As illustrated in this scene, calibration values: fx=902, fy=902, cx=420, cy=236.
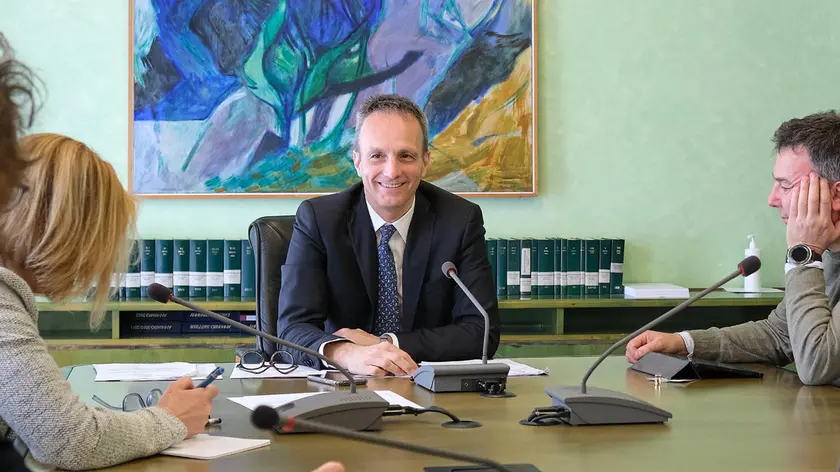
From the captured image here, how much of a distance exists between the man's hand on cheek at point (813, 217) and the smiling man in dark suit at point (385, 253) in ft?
2.78

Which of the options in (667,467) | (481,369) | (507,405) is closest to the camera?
(667,467)

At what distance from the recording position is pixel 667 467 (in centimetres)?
127

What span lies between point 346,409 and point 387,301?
3.75ft

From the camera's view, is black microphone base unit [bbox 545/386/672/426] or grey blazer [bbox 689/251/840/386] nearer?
black microphone base unit [bbox 545/386/672/426]

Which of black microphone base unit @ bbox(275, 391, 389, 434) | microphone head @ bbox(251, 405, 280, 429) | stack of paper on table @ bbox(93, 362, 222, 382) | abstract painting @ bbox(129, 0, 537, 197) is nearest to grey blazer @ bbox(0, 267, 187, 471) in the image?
black microphone base unit @ bbox(275, 391, 389, 434)

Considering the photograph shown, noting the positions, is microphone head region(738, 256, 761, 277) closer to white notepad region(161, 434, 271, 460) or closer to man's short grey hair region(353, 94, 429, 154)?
white notepad region(161, 434, 271, 460)

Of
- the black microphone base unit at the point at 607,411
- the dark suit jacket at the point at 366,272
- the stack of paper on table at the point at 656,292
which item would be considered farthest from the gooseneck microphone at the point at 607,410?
the stack of paper on table at the point at 656,292

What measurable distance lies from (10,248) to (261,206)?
8.80 feet

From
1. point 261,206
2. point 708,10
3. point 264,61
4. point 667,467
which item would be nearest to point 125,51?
point 264,61

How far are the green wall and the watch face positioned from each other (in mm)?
2016

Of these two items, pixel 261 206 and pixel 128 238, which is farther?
pixel 261 206

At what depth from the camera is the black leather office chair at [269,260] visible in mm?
2676

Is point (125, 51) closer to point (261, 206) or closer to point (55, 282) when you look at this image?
point (261, 206)

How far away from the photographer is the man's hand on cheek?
85.4 inches
